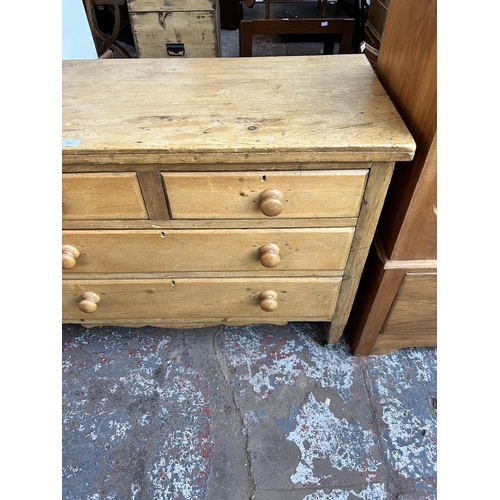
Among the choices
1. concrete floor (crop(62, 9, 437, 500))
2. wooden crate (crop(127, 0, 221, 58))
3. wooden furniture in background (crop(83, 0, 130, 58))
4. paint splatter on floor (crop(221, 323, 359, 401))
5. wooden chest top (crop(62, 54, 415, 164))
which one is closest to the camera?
wooden chest top (crop(62, 54, 415, 164))

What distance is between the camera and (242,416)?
4.05 feet

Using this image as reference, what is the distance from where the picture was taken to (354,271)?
1.09 metres

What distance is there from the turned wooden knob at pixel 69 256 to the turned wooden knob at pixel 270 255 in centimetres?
51

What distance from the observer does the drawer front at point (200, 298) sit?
1124 mm

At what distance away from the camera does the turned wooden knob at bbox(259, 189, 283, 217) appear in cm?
87

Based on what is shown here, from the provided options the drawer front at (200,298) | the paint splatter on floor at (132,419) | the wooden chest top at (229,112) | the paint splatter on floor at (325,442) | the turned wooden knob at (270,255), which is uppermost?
the wooden chest top at (229,112)

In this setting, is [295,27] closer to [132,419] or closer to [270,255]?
[270,255]

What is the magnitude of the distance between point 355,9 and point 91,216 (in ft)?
9.23

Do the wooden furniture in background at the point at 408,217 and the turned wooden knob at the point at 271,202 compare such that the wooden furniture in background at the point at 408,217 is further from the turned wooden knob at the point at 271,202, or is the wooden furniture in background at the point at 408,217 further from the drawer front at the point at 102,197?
the drawer front at the point at 102,197

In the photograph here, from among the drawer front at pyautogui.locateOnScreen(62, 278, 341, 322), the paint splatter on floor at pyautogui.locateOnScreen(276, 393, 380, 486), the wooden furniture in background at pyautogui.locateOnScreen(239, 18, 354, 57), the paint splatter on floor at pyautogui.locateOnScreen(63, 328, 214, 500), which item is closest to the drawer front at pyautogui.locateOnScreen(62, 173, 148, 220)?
the drawer front at pyautogui.locateOnScreen(62, 278, 341, 322)

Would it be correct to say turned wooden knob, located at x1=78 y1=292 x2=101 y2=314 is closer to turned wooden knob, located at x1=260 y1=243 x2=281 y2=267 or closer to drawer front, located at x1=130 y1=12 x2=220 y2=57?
turned wooden knob, located at x1=260 y1=243 x2=281 y2=267

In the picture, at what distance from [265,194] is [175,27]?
227 cm

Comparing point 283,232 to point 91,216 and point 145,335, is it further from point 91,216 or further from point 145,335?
point 145,335

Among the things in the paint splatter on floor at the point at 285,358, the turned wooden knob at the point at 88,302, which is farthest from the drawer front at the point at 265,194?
the paint splatter on floor at the point at 285,358
